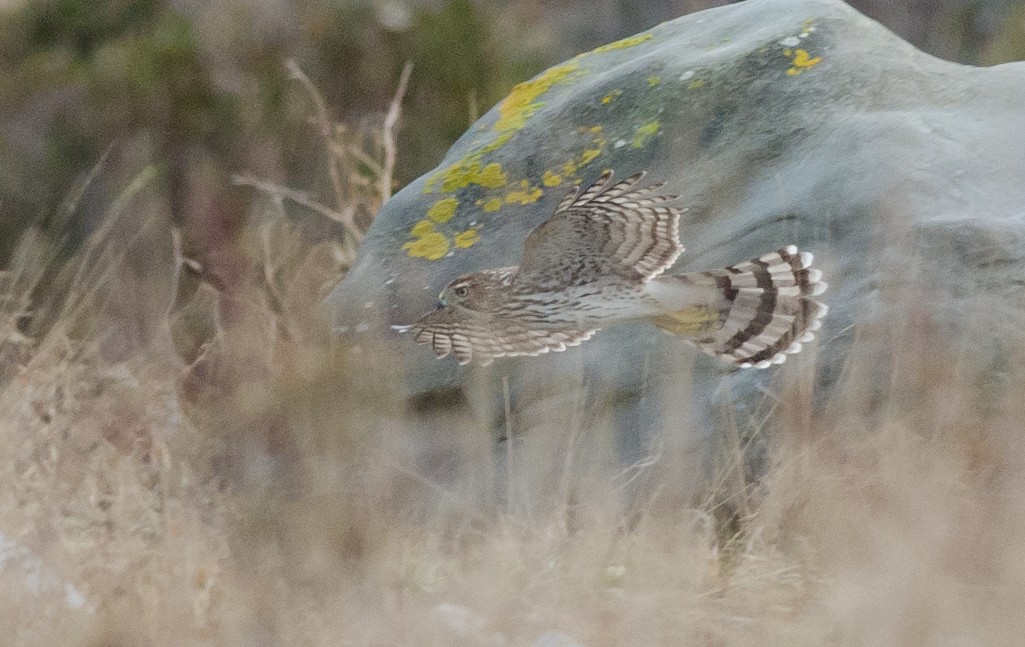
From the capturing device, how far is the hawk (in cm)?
320

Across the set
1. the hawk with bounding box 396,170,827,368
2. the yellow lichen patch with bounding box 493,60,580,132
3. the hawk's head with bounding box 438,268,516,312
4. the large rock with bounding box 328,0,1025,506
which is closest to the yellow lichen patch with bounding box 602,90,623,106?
the large rock with bounding box 328,0,1025,506

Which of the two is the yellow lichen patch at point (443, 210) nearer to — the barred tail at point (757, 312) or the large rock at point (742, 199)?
the large rock at point (742, 199)

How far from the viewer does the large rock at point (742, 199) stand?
3.15 metres

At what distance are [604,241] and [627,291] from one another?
15 cm

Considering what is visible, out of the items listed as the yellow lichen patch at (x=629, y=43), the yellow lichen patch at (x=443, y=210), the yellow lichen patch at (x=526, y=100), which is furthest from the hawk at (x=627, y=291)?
the yellow lichen patch at (x=629, y=43)

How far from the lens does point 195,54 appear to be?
729cm

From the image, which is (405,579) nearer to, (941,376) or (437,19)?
(941,376)

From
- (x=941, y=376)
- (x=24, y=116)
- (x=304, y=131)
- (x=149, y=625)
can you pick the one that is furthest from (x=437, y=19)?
(x=149, y=625)

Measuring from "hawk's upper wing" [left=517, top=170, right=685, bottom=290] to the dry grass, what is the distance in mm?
369

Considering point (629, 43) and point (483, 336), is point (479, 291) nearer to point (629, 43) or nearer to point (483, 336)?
point (483, 336)

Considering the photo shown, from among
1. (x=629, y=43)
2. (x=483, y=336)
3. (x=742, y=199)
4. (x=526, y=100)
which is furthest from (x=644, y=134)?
(x=483, y=336)

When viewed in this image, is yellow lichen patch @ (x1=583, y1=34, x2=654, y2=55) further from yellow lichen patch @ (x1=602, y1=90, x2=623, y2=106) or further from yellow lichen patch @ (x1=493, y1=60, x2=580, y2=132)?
yellow lichen patch @ (x1=602, y1=90, x2=623, y2=106)

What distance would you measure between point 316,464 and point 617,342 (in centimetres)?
100

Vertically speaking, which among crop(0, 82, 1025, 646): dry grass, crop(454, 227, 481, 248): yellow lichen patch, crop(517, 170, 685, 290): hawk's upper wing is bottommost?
crop(0, 82, 1025, 646): dry grass
